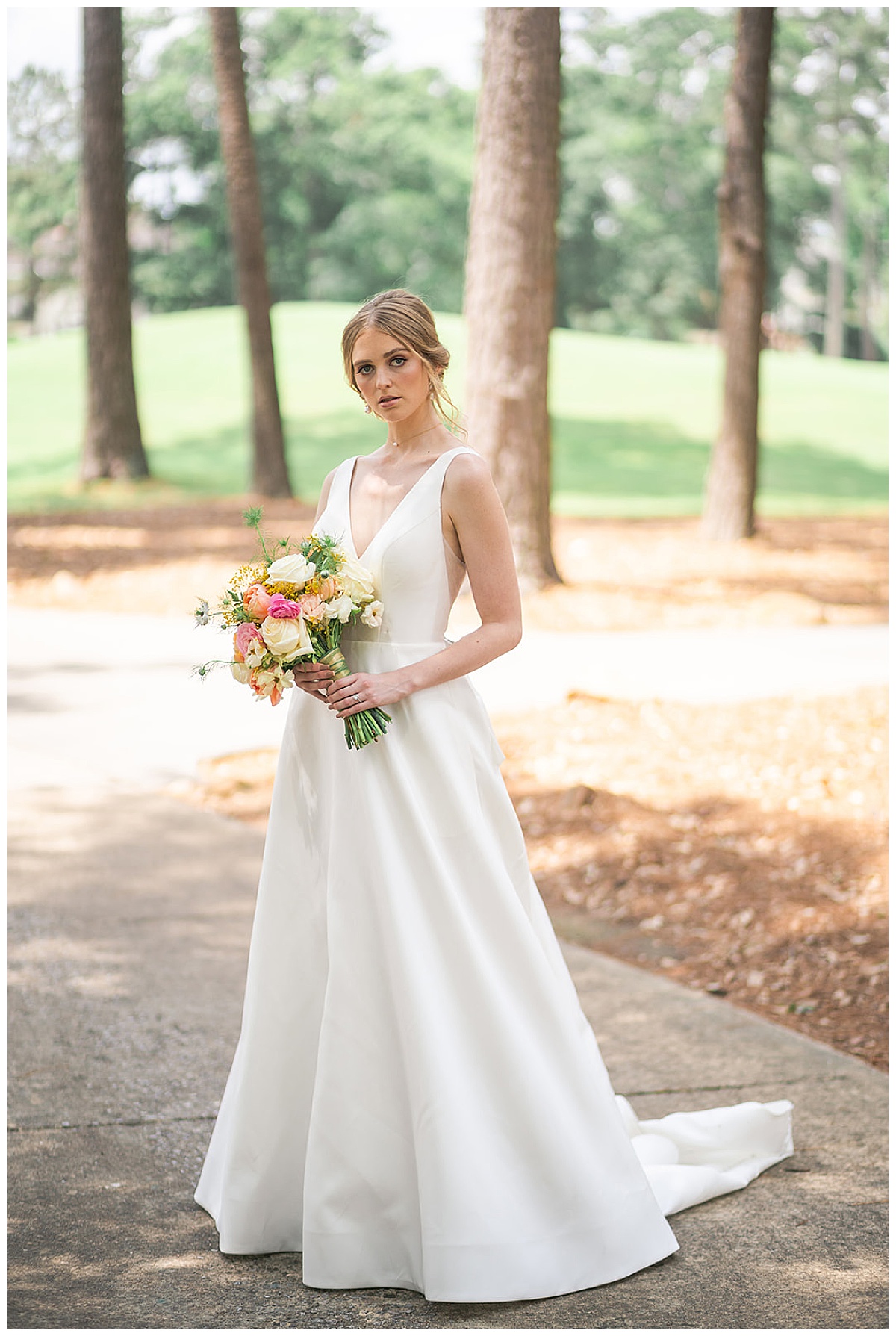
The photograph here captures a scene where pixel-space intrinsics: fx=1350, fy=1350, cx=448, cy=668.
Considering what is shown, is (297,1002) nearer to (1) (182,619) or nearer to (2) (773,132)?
(1) (182,619)

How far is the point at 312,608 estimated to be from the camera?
3.25m

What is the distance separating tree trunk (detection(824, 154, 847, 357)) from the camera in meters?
61.6

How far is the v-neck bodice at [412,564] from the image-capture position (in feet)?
11.2

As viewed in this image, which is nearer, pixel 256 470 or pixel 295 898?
pixel 295 898

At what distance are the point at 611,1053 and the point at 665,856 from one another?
7.21 ft

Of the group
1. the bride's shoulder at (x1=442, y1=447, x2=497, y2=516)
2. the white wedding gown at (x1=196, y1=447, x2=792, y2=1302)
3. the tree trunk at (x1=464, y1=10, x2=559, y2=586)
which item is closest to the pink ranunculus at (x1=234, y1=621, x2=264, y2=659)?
the white wedding gown at (x1=196, y1=447, x2=792, y2=1302)

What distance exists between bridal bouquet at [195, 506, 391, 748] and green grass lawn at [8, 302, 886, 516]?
1943 centimetres

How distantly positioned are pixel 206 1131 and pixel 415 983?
51.9 inches

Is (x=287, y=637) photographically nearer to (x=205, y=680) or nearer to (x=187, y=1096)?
(x=187, y=1096)

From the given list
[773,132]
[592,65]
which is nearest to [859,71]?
→ [773,132]

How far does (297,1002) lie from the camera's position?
11.4 feet

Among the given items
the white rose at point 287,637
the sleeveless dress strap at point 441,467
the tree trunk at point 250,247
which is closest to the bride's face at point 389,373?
the sleeveless dress strap at point 441,467

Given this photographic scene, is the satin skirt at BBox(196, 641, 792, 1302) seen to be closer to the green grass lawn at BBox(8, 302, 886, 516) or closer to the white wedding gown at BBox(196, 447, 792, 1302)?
the white wedding gown at BBox(196, 447, 792, 1302)

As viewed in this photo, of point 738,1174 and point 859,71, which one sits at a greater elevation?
point 859,71
